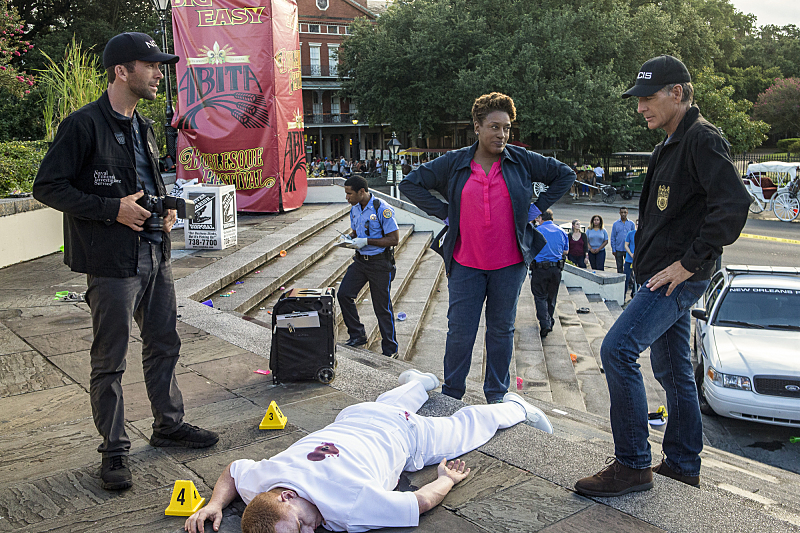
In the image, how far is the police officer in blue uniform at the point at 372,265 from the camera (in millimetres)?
7285

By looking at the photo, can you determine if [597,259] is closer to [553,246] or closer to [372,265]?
[553,246]

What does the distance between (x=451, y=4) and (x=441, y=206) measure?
121 ft

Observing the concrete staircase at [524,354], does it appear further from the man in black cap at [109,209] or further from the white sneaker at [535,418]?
the man in black cap at [109,209]

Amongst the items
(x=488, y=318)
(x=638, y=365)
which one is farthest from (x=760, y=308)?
(x=638, y=365)

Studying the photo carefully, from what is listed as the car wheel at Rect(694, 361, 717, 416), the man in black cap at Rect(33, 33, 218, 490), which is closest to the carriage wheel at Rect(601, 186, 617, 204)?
the car wheel at Rect(694, 361, 717, 416)

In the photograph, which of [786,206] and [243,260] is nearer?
[243,260]

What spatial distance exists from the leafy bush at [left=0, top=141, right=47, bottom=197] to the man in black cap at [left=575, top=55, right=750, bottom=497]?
394 inches

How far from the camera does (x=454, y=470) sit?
326 cm

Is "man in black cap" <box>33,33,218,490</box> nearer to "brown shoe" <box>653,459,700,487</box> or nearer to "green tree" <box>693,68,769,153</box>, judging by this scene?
"brown shoe" <box>653,459,700,487</box>

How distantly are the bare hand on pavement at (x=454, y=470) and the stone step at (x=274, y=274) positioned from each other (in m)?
4.79

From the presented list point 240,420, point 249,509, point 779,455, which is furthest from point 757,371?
point 249,509

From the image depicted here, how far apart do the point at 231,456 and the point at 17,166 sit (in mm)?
9473

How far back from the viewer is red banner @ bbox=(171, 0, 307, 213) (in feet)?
46.6

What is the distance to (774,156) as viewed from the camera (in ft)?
122
